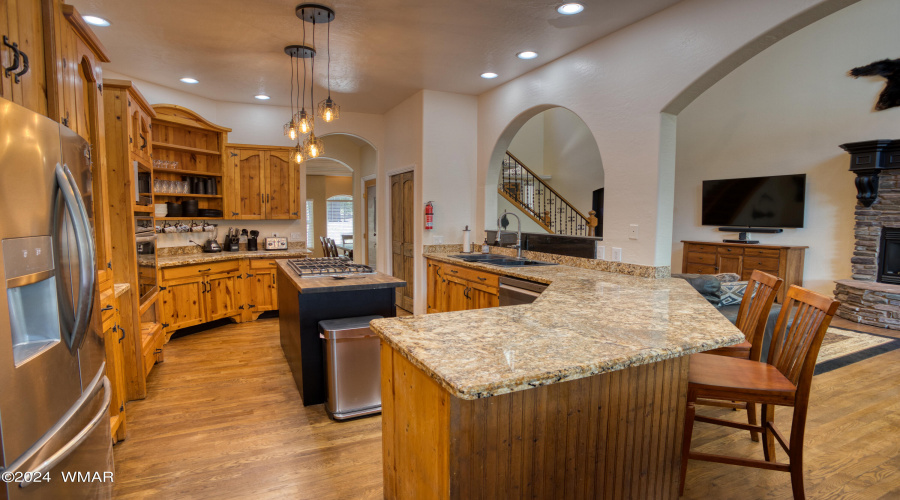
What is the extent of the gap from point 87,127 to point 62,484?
1.96m

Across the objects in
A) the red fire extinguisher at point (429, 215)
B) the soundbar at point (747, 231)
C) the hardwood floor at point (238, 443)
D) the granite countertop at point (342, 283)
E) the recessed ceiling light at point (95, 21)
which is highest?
the recessed ceiling light at point (95, 21)

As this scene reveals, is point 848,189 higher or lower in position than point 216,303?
higher

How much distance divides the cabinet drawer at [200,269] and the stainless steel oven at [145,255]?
65 cm

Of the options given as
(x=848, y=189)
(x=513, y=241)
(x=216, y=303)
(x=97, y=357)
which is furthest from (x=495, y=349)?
(x=848, y=189)

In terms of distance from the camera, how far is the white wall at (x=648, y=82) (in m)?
2.62

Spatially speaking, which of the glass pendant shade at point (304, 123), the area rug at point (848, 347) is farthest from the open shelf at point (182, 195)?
the area rug at point (848, 347)

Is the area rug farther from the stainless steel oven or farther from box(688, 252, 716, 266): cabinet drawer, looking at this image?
the stainless steel oven

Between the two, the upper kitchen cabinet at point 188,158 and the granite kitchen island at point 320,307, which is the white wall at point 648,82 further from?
the upper kitchen cabinet at point 188,158

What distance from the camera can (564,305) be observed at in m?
2.16

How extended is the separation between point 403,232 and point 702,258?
488cm

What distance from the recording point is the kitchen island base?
130cm

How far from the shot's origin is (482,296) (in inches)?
162

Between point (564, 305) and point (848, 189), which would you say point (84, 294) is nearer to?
point (564, 305)

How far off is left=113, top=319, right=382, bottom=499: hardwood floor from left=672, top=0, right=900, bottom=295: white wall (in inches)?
258
